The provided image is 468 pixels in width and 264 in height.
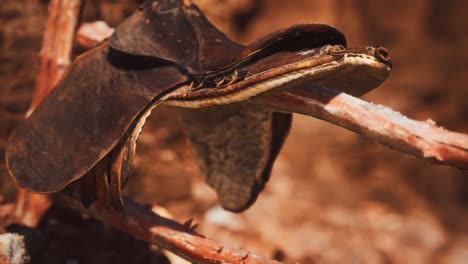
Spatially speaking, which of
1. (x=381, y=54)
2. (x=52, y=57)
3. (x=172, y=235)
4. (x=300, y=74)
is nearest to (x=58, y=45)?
(x=52, y=57)

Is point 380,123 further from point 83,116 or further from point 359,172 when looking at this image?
point 359,172

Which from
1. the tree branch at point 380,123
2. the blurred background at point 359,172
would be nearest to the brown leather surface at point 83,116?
the tree branch at point 380,123

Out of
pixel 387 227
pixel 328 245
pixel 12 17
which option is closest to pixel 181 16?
pixel 12 17

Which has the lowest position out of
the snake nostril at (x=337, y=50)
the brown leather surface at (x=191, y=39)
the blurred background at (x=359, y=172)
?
the blurred background at (x=359, y=172)

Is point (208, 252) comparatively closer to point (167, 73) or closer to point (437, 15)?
point (167, 73)

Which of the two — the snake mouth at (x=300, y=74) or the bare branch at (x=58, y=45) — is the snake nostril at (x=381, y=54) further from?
the bare branch at (x=58, y=45)
